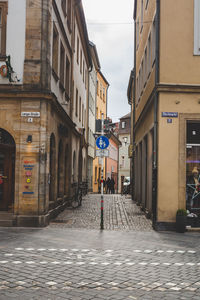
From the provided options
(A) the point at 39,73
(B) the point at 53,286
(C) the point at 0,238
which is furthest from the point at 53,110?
(B) the point at 53,286

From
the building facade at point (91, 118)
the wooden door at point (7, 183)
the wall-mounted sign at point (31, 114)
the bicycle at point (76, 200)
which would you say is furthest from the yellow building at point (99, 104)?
the wall-mounted sign at point (31, 114)

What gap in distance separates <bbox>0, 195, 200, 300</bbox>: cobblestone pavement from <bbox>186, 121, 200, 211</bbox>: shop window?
124 centimetres

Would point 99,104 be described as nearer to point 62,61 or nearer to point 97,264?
point 62,61

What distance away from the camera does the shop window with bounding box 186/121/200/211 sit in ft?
47.0

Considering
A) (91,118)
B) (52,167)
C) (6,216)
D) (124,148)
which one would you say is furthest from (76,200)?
(124,148)

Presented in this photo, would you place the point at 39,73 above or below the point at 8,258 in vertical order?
above

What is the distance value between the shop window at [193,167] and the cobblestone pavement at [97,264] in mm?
1245

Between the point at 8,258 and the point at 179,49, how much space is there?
8.84 m

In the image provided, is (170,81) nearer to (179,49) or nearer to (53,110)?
(179,49)

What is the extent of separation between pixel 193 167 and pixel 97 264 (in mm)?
6919

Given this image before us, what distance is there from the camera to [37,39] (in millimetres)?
14766

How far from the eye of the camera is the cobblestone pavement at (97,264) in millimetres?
6492

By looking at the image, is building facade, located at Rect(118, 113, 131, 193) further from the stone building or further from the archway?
the stone building

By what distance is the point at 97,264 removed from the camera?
8.50m
